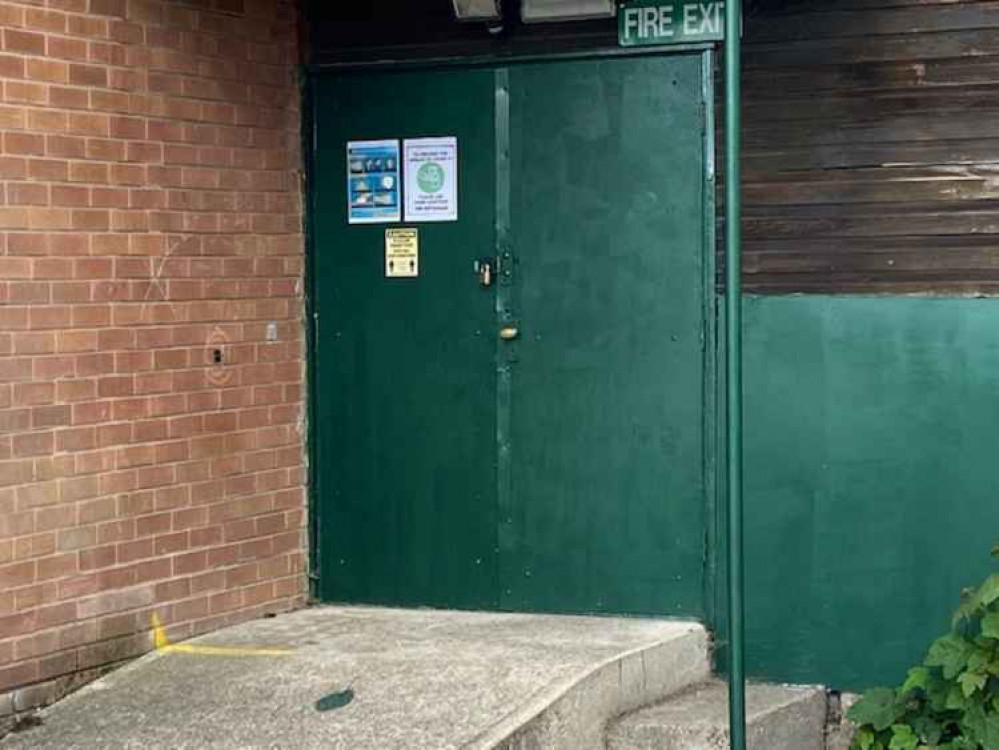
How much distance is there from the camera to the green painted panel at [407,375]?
6656 mm

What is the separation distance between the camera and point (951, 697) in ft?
18.4

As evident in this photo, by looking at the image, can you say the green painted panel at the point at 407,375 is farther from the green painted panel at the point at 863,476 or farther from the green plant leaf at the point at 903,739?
the green plant leaf at the point at 903,739

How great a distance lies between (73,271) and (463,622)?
A: 218 cm

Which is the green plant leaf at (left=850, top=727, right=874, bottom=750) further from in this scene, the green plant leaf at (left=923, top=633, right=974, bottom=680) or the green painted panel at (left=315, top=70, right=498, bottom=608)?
the green painted panel at (left=315, top=70, right=498, bottom=608)

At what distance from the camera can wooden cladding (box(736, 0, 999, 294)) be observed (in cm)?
605

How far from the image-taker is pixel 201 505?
20.9ft

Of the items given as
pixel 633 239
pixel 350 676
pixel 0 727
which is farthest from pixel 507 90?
pixel 0 727

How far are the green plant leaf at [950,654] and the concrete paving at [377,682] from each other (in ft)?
3.47

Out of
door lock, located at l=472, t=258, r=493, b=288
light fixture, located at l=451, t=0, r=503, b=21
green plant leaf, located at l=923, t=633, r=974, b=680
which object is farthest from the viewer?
door lock, located at l=472, t=258, r=493, b=288

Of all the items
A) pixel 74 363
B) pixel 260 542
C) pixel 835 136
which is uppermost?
pixel 835 136

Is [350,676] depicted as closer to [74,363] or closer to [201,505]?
[201,505]

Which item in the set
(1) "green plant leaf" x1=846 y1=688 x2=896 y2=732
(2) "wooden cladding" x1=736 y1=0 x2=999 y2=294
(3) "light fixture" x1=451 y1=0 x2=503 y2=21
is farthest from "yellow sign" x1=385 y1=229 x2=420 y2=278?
(1) "green plant leaf" x1=846 y1=688 x2=896 y2=732

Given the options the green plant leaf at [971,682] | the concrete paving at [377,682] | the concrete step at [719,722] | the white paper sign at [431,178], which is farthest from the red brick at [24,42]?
the green plant leaf at [971,682]

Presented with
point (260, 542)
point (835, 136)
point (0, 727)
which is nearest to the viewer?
point (0, 727)
